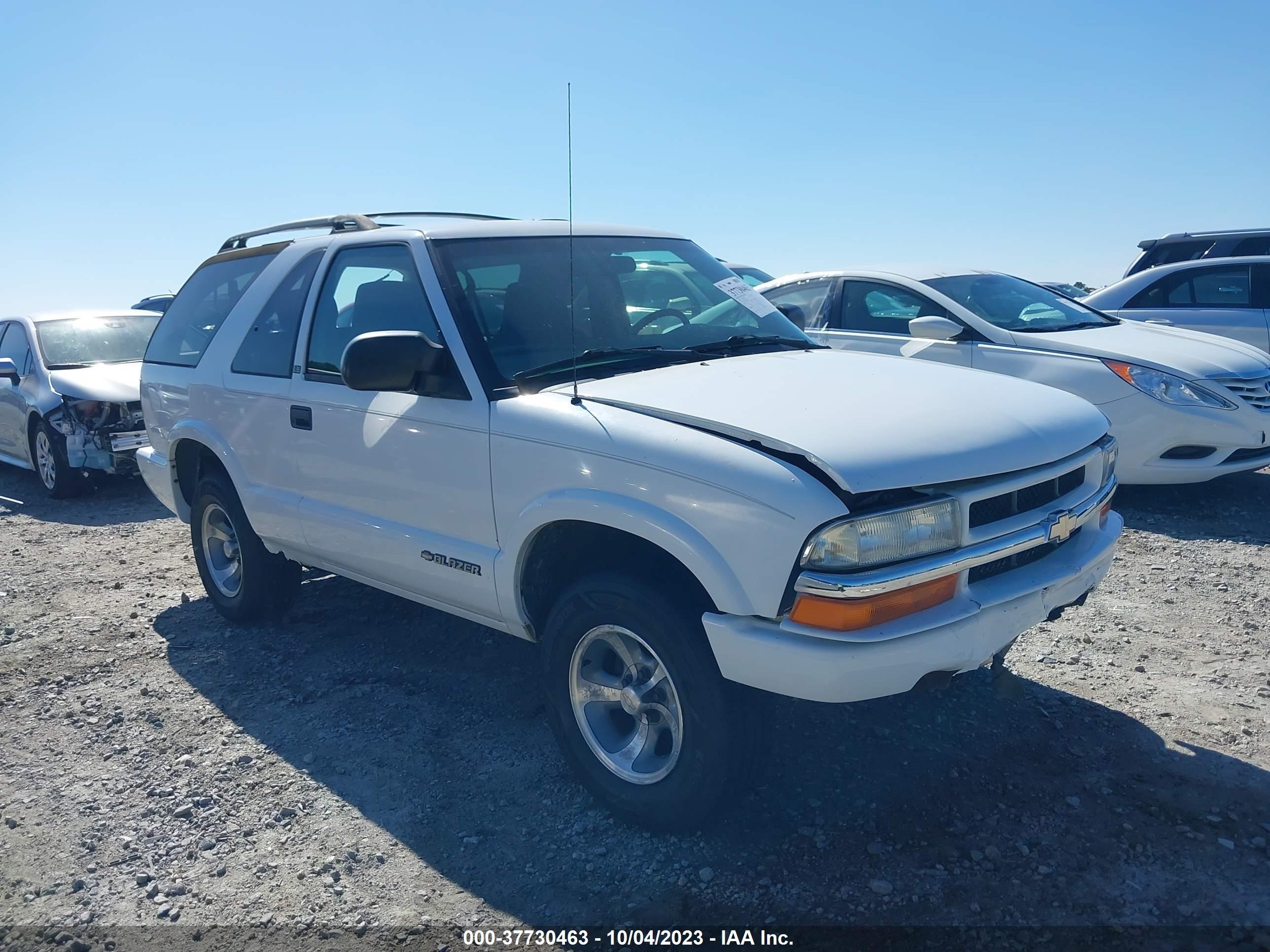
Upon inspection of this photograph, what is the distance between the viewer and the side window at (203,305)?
193 inches

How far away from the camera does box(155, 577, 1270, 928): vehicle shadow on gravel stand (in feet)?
8.94

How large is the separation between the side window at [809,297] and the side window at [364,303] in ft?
13.0

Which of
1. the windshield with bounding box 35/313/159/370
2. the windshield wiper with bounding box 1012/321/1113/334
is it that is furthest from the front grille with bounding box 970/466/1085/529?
the windshield with bounding box 35/313/159/370

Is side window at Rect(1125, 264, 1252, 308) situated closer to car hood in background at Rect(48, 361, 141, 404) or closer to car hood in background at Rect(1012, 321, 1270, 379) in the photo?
car hood in background at Rect(1012, 321, 1270, 379)

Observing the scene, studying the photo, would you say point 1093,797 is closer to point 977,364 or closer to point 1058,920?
point 1058,920

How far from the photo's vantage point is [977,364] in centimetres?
677

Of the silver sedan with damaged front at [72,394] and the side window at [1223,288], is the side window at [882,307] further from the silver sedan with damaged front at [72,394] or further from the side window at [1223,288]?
the silver sedan with damaged front at [72,394]

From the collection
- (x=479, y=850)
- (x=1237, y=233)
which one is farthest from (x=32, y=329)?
(x=1237, y=233)

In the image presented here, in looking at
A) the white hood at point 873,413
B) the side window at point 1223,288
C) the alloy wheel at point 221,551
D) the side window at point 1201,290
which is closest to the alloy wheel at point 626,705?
the white hood at point 873,413

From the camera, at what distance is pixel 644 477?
2803 mm

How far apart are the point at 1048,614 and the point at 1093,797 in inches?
25.8

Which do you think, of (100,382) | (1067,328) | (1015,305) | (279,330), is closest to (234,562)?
(279,330)

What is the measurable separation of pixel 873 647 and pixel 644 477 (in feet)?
2.59

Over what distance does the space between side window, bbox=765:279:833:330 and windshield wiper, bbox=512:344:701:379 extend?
3950mm
